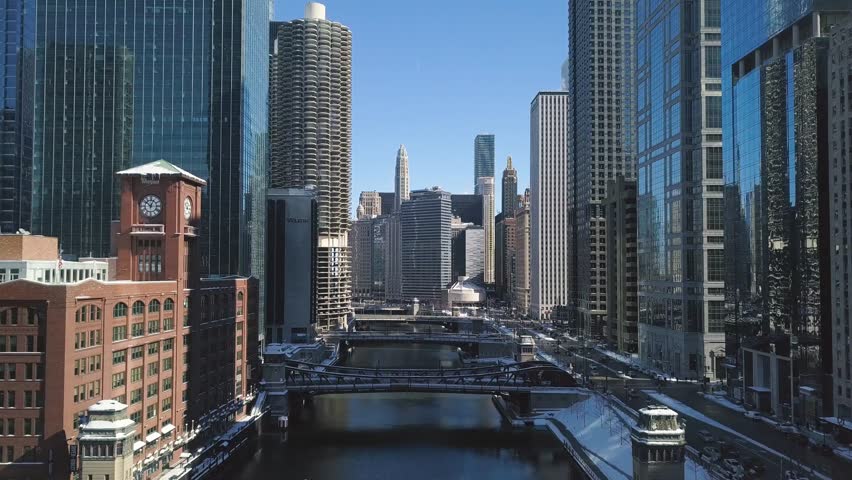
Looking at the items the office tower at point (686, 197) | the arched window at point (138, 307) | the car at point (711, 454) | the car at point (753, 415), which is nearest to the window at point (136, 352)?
the arched window at point (138, 307)

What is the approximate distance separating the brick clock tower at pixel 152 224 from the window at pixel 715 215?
306 ft

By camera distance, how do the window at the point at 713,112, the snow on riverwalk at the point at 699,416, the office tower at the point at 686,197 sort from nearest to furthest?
1. the snow on riverwalk at the point at 699,416
2. the window at the point at 713,112
3. the office tower at the point at 686,197

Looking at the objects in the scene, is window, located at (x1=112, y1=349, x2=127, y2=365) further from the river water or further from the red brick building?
the river water

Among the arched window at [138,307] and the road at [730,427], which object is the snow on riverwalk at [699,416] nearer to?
the road at [730,427]

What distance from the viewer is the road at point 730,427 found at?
3000 inches

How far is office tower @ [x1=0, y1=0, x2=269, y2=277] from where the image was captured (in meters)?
144

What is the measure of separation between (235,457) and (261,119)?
87.2 meters

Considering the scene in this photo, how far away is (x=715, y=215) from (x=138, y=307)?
101534 millimetres

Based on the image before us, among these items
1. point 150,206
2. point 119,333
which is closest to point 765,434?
point 119,333

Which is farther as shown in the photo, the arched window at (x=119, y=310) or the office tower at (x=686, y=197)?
the office tower at (x=686, y=197)

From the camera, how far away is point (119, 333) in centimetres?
7488

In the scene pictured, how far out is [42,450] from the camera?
65.4 m

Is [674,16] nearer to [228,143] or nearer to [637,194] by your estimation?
[637,194]

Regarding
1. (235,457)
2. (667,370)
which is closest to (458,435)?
(235,457)
